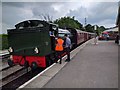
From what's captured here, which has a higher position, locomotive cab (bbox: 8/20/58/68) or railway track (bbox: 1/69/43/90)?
locomotive cab (bbox: 8/20/58/68)

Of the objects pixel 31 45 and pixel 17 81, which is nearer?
pixel 31 45

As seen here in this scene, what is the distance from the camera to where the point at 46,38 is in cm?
864

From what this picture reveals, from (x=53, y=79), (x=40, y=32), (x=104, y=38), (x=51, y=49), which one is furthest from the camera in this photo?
(x=104, y=38)

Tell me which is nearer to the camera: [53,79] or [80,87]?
[80,87]

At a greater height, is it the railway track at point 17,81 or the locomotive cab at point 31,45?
the locomotive cab at point 31,45

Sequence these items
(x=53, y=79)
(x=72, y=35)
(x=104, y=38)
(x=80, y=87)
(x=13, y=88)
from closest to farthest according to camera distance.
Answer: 1. (x=80, y=87)
2. (x=53, y=79)
3. (x=13, y=88)
4. (x=72, y=35)
5. (x=104, y=38)

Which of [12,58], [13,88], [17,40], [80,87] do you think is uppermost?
A: [17,40]

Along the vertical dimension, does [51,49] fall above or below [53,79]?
above

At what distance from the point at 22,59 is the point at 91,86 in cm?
443

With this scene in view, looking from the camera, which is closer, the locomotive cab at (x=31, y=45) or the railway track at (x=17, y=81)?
the railway track at (x=17, y=81)

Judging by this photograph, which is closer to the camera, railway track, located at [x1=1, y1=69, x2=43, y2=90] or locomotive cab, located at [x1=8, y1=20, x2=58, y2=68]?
railway track, located at [x1=1, y1=69, x2=43, y2=90]

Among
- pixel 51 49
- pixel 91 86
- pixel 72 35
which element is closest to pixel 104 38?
pixel 72 35

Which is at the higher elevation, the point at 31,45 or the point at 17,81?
the point at 31,45

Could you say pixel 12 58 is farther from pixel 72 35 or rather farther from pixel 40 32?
pixel 72 35
